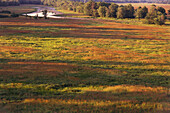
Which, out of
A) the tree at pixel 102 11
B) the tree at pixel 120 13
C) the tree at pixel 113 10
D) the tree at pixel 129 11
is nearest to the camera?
the tree at pixel 120 13

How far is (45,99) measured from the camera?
14.2 meters

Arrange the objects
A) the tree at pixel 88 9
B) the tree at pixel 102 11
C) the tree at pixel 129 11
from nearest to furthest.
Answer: the tree at pixel 129 11 → the tree at pixel 102 11 → the tree at pixel 88 9

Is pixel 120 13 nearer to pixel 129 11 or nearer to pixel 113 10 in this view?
pixel 129 11

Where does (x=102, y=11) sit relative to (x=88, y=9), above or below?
below

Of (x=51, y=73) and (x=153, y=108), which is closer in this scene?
(x=153, y=108)

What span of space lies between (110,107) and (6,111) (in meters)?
5.92

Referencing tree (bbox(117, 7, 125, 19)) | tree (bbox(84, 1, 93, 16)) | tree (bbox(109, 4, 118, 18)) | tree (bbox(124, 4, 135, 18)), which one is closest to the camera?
tree (bbox(117, 7, 125, 19))

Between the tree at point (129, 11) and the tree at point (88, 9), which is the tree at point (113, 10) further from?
the tree at point (88, 9)

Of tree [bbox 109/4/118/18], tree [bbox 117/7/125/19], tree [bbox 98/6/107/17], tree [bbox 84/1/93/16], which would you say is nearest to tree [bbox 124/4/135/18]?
tree [bbox 117/7/125/19]

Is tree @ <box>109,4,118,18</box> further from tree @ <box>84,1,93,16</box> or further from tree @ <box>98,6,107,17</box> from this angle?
tree @ <box>84,1,93,16</box>

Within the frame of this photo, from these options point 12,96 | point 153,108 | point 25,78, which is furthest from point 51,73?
point 153,108

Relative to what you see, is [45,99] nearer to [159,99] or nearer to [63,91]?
[63,91]

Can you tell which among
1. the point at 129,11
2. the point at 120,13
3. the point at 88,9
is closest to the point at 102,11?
the point at 120,13

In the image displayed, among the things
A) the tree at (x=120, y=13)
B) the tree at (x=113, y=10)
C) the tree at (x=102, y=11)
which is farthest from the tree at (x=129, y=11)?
the tree at (x=102, y=11)
